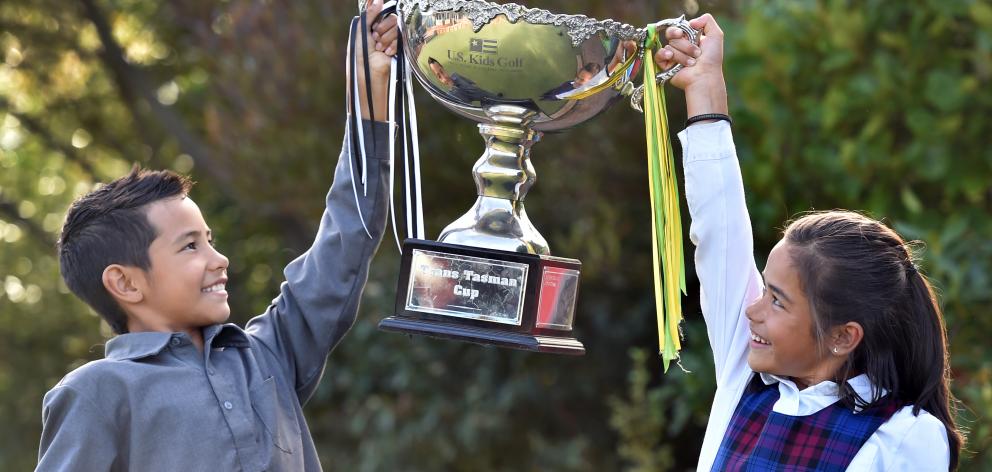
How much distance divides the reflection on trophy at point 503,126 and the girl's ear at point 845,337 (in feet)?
1.41

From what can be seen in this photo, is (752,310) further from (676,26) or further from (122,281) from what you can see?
(122,281)

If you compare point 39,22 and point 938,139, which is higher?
point 39,22

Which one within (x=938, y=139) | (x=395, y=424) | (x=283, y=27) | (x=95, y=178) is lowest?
(x=395, y=424)

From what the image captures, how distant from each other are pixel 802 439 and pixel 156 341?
1033 millimetres

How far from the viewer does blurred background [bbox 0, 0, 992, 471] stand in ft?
10.2

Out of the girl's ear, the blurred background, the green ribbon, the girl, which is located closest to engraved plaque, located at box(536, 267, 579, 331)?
the green ribbon

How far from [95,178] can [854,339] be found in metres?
5.82

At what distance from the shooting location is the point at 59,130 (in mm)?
6895

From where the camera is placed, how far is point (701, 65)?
1.93m

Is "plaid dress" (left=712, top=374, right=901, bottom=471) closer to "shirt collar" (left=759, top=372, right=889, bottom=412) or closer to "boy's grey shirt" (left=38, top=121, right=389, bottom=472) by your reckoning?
"shirt collar" (left=759, top=372, right=889, bottom=412)

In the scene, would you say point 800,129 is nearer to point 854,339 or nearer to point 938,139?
point 938,139

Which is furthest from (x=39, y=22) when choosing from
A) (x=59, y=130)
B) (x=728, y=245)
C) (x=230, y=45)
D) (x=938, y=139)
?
(x=728, y=245)

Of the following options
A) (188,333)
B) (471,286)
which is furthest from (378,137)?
(188,333)

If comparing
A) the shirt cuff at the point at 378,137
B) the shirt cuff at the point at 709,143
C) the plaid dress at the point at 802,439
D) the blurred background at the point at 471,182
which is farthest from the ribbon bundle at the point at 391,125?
the blurred background at the point at 471,182
